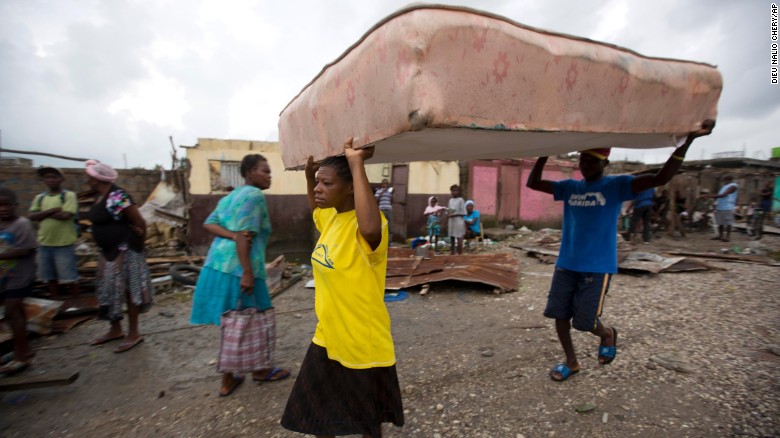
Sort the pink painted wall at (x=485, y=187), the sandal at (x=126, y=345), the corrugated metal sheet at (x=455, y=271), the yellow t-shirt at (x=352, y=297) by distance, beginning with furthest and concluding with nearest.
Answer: the pink painted wall at (x=485, y=187) → the corrugated metal sheet at (x=455, y=271) → the sandal at (x=126, y=345) → the yellow t-shirt at (x=352, y=297)

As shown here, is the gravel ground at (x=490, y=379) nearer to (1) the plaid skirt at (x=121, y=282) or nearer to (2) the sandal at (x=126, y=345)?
(2) the sandal at (x=126, y=345)

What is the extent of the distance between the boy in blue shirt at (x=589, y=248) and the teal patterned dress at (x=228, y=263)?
220 centimetres

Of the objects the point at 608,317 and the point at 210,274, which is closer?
the point at 210,274

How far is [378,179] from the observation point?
10680mm

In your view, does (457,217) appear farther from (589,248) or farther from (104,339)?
(104,339)

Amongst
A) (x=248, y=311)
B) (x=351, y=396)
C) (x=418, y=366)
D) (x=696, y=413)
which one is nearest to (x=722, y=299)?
(x=696, y=413)

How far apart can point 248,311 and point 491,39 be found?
251 cm

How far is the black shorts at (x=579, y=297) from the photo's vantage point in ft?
8.22

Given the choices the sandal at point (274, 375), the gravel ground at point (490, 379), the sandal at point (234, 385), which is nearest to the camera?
the gravel ground at point (490, 379)

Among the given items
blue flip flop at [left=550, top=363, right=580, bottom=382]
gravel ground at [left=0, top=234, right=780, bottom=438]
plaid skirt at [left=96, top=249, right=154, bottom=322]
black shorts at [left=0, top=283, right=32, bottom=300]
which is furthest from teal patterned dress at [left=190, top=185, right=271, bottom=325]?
blue flip flop at [left=550, top=363, right=580, bottom=382]

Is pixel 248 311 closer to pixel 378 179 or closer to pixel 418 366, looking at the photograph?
pixel 418 366

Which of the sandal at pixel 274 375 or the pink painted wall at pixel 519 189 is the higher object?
the pink painted wall at pixel 519 189

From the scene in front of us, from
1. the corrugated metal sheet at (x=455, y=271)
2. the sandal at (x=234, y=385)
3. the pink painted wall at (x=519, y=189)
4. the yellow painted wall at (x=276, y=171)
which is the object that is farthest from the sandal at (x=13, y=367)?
the pink painted wall at (x=519, y=189)

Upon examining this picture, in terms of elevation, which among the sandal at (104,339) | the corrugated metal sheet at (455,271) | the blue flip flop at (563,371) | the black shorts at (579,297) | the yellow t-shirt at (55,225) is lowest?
the sandal at (104,339)
